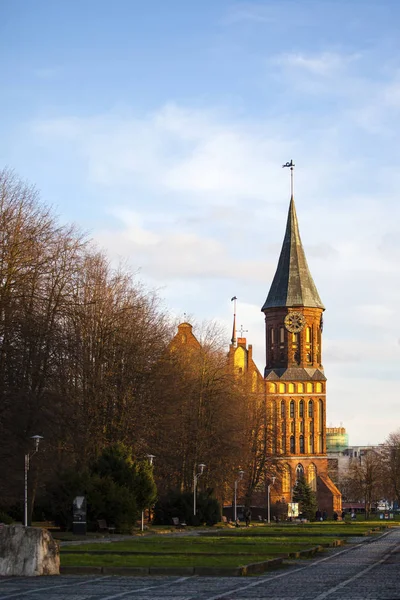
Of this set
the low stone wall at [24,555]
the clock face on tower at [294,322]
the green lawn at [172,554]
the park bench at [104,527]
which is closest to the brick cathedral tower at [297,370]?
the clock face on tower at [294,322]

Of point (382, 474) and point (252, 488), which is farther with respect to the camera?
point (382, 474)

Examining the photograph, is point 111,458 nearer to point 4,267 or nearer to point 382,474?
point 4,267

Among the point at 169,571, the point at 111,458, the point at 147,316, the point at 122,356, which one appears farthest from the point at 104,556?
the point at 147,316

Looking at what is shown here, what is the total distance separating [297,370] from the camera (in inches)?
4904

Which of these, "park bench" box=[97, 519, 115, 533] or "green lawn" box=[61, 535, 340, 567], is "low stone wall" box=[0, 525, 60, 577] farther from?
"park bench" box=[97, 519, 115, 533]

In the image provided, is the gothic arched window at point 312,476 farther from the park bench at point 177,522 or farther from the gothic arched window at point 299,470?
the park bench at point 177,522

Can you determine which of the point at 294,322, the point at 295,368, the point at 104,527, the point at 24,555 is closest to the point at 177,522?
the point at 104,527

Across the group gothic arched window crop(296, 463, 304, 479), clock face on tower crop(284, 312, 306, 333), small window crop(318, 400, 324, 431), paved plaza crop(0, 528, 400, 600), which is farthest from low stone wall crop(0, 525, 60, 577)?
clock face on tower crop(284, 312, 306, 333)

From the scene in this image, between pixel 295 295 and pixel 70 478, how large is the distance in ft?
279

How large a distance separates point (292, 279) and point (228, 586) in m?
109

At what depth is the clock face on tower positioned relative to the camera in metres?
127

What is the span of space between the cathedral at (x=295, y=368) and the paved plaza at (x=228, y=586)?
8928 centimetres

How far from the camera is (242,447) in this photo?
75812mm

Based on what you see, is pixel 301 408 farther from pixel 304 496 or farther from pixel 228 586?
pixel 228 586
